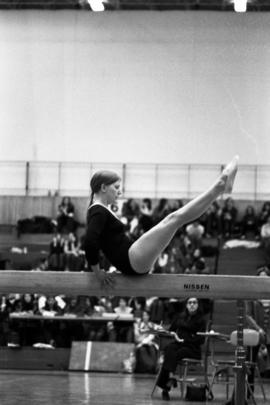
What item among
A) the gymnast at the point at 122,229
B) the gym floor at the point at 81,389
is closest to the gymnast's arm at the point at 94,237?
the gymnast at the point at 122,229

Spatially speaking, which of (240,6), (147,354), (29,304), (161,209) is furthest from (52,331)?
(240,6)

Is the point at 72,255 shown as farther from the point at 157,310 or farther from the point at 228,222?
the point at 228,222

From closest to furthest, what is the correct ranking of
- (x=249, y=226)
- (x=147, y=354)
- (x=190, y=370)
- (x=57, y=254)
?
(x=190, y=370) < (x=147, y=354) < (x=57, y=254) < (x=249, y=226)

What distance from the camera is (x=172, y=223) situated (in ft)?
18.0

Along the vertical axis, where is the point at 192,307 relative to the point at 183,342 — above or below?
above

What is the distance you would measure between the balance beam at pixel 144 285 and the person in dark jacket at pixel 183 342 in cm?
411

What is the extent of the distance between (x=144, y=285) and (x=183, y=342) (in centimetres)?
451

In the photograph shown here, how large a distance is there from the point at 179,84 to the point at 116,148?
2.47 m

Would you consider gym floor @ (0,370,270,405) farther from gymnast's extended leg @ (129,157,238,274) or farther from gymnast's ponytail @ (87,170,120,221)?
gymnast's ponytail @ (87,170,120,221)

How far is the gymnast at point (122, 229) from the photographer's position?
17.8ft

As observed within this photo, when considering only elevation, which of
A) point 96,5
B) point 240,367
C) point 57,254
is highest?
Answer: point 96,5

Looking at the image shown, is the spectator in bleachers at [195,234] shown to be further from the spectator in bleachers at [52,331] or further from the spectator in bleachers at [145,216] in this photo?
the spectator in bleachers at [52,331]

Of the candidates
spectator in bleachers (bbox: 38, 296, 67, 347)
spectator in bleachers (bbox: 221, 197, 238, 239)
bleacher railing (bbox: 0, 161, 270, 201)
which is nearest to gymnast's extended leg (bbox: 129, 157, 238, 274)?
spectator in bleachers (bbox: 38, 296, 67, 347)

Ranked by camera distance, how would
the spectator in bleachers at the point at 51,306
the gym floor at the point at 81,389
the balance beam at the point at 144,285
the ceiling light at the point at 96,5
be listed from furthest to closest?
the ceiling light at the point at 96,5
the spectator in bleachers at the point at 51,306
the gym floor at the point at 81,389
the balance beam at the point at 144,285
